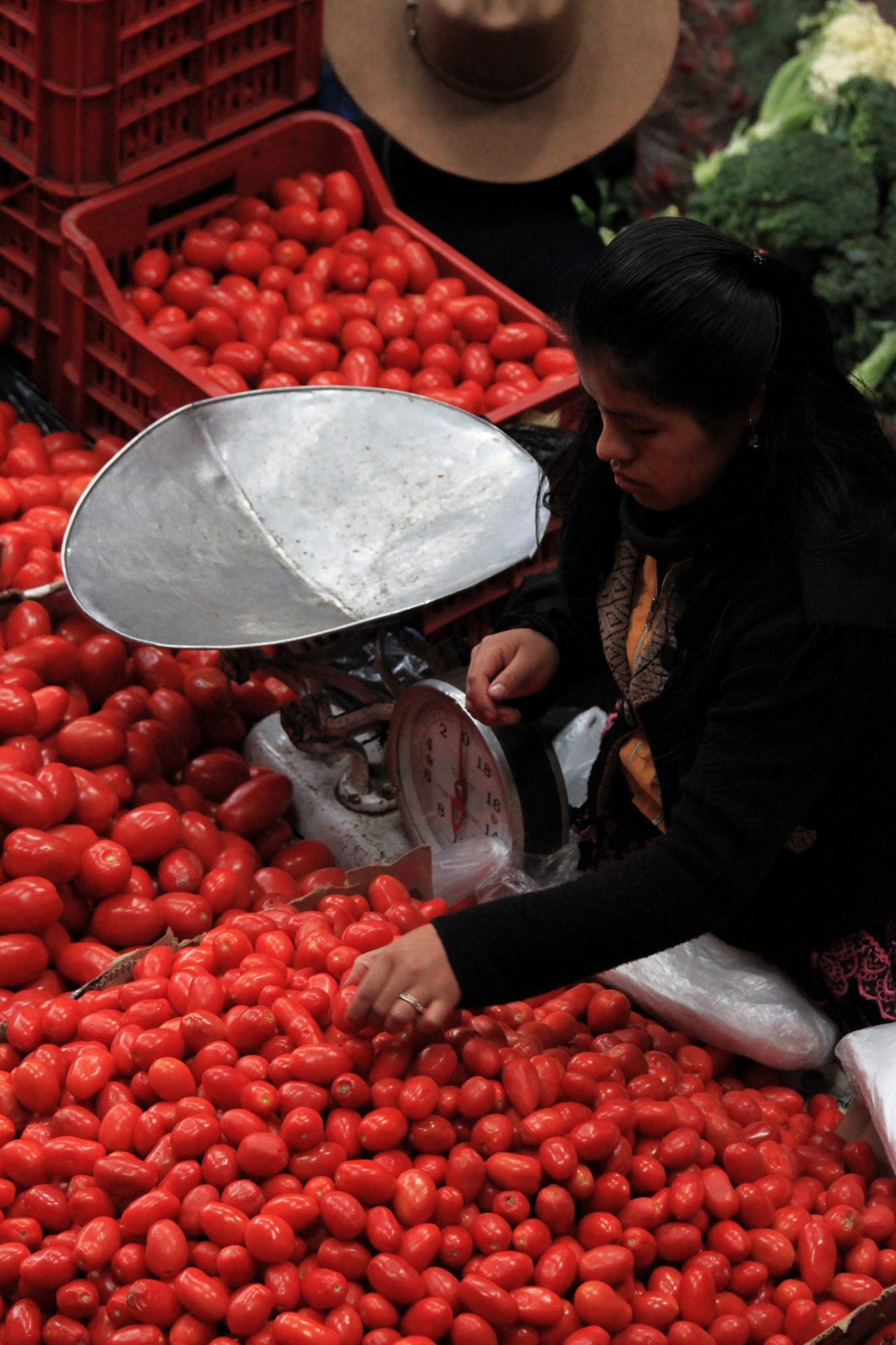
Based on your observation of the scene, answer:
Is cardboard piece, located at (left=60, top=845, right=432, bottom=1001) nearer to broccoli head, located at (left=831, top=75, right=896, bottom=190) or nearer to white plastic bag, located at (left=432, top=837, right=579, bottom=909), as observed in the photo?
white plastic bag, located at (left=432, top=837, right=579, bottom=909)

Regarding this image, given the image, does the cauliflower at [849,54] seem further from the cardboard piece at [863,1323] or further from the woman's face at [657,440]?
the cardboard piece at [863,1323]

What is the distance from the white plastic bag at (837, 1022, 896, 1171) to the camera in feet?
5.85

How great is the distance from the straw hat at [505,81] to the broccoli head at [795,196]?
2.09 ft

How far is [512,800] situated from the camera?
212 centimetres

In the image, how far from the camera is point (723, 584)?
1.68 metres

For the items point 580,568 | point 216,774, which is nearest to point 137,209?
point 216,774

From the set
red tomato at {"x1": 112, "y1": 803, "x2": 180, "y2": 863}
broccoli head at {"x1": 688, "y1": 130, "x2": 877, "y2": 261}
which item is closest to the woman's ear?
red tomato at {"x1": 112, "y1": 803, "x2": 180, "y2": 863}

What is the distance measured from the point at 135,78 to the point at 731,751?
2213 millimetres

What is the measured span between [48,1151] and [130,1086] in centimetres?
12

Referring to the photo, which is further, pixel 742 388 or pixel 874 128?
pixel 874 128

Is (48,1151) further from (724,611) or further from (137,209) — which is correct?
(137,209)

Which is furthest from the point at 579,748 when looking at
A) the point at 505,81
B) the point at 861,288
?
the point at 861,288

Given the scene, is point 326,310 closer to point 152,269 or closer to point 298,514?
point 152,269

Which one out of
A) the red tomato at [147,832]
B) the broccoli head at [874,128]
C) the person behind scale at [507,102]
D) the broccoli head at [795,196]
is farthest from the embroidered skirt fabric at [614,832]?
the broccoli head at [874,128]
